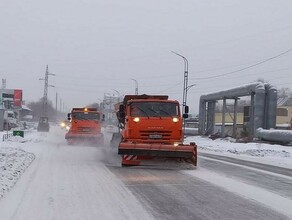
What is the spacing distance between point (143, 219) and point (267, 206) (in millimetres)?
2940

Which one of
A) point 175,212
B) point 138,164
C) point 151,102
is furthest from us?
point 151,102

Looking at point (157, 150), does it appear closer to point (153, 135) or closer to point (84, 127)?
point (153, 135)

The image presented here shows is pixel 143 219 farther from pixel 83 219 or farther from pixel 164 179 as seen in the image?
pixel 164 179

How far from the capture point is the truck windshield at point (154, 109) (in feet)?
58.7

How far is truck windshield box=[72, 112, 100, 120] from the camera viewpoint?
32.2 meters

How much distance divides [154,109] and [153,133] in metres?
1.08

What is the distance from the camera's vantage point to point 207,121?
190 ft

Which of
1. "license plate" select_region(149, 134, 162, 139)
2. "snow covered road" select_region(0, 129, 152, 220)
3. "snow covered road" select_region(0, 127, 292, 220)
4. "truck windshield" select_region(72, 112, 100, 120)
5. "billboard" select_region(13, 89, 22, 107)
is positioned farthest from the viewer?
"billboard" select_region(13, 89, 22, 107)

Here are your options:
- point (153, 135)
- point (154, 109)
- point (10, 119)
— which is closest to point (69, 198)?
point (153, 135)

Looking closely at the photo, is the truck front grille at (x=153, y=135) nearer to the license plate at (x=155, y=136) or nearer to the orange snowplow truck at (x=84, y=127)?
the license plate at (x=155, y=136)

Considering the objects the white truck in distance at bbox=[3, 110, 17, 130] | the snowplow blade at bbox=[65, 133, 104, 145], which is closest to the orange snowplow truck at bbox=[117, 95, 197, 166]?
the snowplow blade at bbox=[65, 133, 104, 145]

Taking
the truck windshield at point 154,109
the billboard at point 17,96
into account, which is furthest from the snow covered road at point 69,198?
the billboard at point 17,96

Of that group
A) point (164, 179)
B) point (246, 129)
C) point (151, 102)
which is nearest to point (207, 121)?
point (246, 129)

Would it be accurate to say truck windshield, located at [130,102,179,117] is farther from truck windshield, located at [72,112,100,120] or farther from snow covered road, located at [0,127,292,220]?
truck windshield, located at [72,112,100,120]
